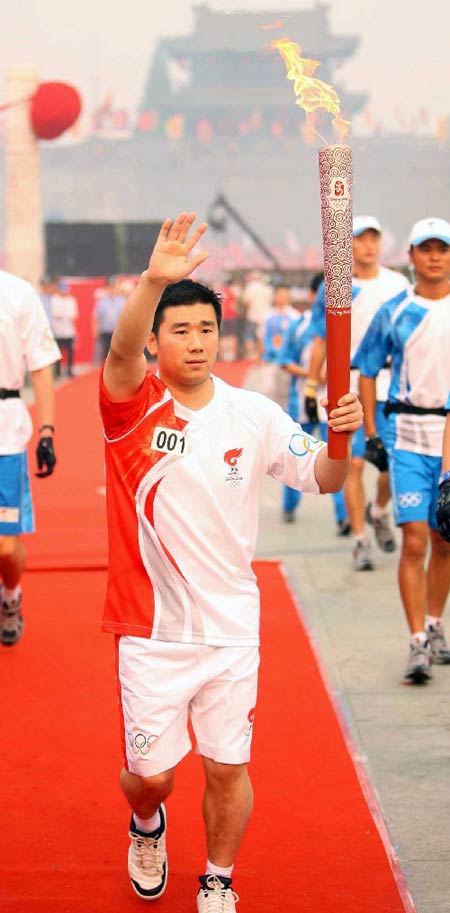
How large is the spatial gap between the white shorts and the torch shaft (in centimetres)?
60

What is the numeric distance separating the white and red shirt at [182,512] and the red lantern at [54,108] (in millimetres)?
18427

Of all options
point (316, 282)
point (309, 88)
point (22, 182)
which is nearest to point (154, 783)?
point (309, 88)

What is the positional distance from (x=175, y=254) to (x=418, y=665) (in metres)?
2.47

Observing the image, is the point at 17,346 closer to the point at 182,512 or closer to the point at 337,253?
the point at 182,512

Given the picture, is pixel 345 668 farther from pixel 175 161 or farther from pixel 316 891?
pixel 175 161

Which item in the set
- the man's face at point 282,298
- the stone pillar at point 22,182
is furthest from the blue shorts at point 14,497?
the stone pillar at point 22,182

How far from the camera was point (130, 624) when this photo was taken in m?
2.97

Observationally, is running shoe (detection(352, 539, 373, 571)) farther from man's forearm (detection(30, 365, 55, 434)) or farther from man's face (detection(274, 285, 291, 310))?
man's face (detection(274, 285, 291, 310))

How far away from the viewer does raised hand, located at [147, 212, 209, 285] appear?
8.77 ft

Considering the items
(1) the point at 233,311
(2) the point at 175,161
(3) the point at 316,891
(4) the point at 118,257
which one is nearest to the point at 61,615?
(3) the point at 316,891

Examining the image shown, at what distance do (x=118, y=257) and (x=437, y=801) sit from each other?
23951 millimetres

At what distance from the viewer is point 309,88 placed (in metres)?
2.74

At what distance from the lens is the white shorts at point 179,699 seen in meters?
2.94

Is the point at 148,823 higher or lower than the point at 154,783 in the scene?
lower
